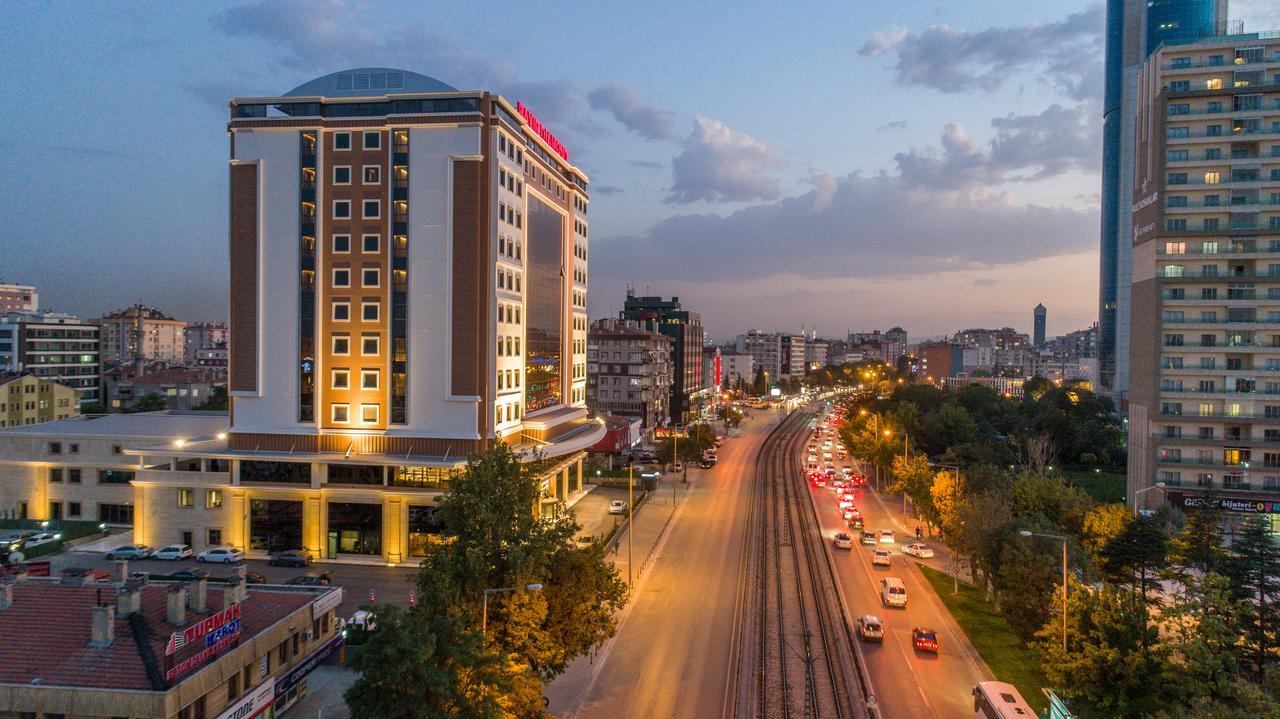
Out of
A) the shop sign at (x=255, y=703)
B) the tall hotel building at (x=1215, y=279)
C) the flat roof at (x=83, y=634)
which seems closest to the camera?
the flat roof at (x=83, y=634)

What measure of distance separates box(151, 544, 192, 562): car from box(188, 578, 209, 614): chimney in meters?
29.7

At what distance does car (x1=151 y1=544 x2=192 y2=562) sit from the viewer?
169 feet

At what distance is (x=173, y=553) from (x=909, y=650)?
50660 mm

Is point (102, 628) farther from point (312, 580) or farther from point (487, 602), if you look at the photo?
point (312, 580)

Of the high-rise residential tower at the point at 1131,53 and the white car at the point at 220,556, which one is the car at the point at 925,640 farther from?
the high-rise residential tower at the point at 1131,53

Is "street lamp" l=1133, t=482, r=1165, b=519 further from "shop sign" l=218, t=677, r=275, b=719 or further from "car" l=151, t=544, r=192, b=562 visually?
"car" l=151, t=544, r=192, b=562

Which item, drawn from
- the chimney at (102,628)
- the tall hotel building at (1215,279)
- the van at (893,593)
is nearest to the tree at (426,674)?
the chimney at (102,628)

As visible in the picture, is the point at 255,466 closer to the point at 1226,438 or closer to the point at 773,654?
the point at 773,654

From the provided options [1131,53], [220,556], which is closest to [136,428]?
[220,556]

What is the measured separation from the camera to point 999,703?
1072 inches

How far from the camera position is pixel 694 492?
81.9 metres

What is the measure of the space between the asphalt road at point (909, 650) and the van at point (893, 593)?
0.48 m

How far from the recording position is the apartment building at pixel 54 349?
120m

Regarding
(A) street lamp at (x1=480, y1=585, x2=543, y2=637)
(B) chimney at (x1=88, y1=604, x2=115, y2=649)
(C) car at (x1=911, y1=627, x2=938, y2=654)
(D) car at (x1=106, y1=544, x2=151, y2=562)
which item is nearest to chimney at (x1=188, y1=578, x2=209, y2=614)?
(B) chimney at (x1=88, y1=604, x2=115, y2=649)
